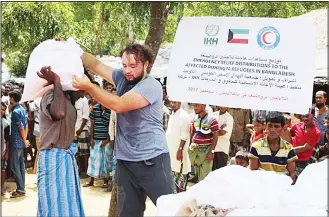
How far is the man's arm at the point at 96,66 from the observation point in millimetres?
3660

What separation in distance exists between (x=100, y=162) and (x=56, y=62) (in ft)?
13.9

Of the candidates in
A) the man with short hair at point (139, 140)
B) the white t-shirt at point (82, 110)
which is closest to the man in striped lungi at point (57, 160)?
the man with short hair at point (139, 140)

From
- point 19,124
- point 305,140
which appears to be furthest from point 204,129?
point 19,124

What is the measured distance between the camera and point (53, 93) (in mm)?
3490

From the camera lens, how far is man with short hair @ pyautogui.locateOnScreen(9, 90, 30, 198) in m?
6.86

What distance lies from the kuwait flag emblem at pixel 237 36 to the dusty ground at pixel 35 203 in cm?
302

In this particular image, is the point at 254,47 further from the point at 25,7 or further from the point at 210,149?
the point at 25,7

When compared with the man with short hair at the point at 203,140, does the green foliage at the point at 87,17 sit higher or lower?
higher

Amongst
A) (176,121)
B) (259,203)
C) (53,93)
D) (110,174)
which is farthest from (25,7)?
(259,203)

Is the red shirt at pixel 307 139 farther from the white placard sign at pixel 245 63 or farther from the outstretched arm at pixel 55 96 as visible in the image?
the outstretched arm at pixel 55 96

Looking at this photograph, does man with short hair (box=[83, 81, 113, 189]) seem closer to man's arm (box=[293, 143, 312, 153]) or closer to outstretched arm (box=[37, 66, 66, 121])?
man's arm (box=[293, 143, 312, 153])

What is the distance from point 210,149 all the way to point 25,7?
22.8 ft

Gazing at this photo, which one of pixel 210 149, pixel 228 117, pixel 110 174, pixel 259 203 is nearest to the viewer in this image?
pixel 259 203

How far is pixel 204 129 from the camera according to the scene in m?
6.27
